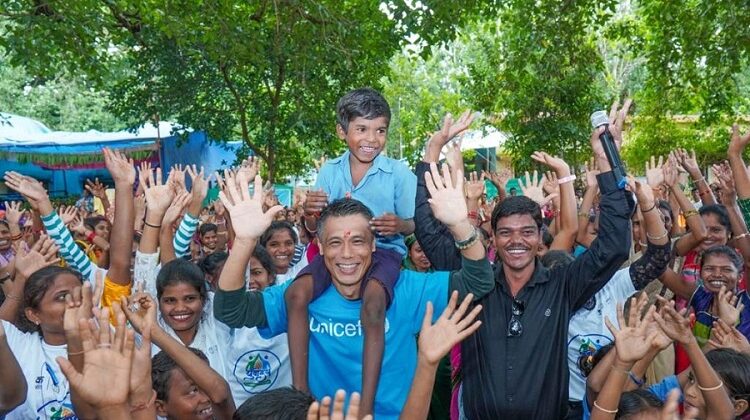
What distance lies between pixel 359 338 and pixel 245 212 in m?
0.63

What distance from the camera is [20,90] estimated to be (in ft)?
82.0

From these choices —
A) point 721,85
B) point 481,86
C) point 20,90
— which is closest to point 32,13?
point 721,85

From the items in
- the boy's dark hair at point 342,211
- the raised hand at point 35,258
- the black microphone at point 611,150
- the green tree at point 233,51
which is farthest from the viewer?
the green tree at point 233,51

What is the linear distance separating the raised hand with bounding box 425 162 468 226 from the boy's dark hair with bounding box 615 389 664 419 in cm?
85

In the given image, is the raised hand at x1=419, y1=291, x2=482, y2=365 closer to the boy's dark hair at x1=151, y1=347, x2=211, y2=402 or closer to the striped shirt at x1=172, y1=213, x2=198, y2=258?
the boy's dark hair at x1=151, y1=347, x2=211, y2=402

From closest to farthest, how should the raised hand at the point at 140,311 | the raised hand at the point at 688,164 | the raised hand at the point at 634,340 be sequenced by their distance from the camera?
the raised hand at the point at 140,311, the raised hand at the point at 634,340, the raised hand at the point at 688,164

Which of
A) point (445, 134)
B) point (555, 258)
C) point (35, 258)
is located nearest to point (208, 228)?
point (35, 258)

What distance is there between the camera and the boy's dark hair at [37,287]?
11.4 ft

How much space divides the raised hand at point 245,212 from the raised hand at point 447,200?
565 millimetres

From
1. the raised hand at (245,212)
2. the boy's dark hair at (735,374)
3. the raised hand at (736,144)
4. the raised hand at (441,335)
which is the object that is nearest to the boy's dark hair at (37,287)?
the raised hand at (245,212)

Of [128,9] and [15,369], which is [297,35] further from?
[15,369]

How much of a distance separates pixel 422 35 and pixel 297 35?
1.24m

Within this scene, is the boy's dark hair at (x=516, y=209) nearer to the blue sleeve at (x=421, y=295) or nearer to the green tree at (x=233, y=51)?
the blue sleeve at (x=421, y=295)

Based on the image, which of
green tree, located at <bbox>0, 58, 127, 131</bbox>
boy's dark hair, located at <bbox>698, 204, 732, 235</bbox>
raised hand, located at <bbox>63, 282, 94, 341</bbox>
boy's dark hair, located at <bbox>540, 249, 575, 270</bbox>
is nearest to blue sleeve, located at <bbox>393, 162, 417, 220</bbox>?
boy's dark hair, located at <bbox>540, 249, 575, 270</bbox>
